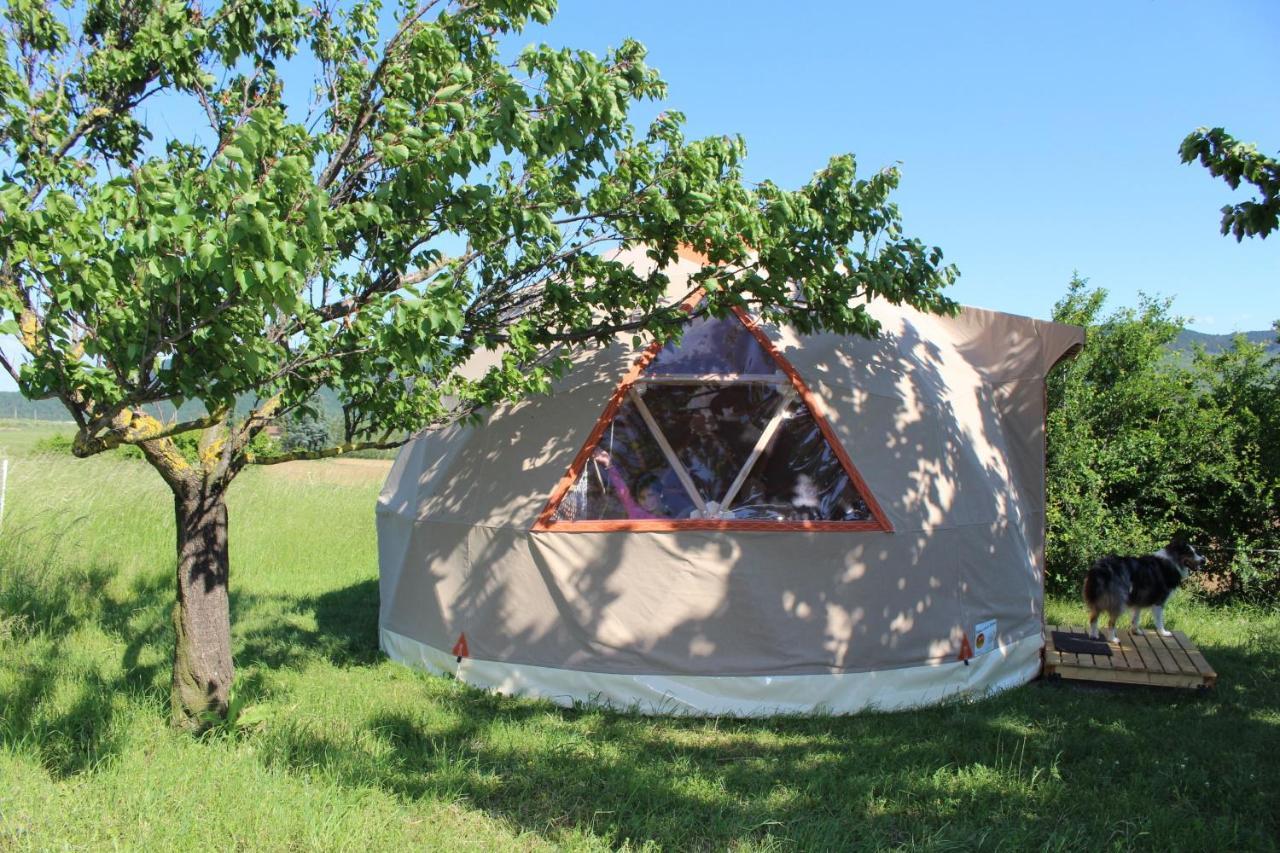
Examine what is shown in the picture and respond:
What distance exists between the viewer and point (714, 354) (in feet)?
22.3

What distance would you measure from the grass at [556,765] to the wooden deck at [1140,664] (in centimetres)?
20

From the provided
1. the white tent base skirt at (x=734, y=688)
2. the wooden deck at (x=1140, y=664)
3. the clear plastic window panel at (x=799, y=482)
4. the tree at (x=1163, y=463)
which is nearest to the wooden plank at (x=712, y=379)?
the clear plastic window panel at (x=799, y=482)

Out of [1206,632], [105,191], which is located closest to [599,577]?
[105,191]

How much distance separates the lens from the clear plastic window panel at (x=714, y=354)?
672 centimetres

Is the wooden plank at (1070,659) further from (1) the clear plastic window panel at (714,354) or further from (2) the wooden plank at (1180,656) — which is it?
(1) the clear plastic window panel at (714,354)

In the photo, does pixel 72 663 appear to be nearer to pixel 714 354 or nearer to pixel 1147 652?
pixel 714 354

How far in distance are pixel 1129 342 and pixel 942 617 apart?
273 inches

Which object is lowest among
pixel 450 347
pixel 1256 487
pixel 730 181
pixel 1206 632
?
pixel 1206 632

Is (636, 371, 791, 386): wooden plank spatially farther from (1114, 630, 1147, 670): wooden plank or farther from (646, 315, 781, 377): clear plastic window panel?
(1114, 630, 1147, 670): wooden plank

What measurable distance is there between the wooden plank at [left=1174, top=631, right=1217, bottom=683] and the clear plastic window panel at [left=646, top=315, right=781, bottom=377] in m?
3.89

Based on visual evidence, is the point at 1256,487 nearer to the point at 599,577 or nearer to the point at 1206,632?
the point at 1206,632

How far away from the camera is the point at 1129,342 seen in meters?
11.5

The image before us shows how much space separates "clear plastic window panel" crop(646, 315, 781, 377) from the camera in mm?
6719

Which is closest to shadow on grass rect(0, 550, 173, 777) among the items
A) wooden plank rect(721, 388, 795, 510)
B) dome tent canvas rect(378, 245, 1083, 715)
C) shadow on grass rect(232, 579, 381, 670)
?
shadow on grass rect(232, 579, 381, 670)
